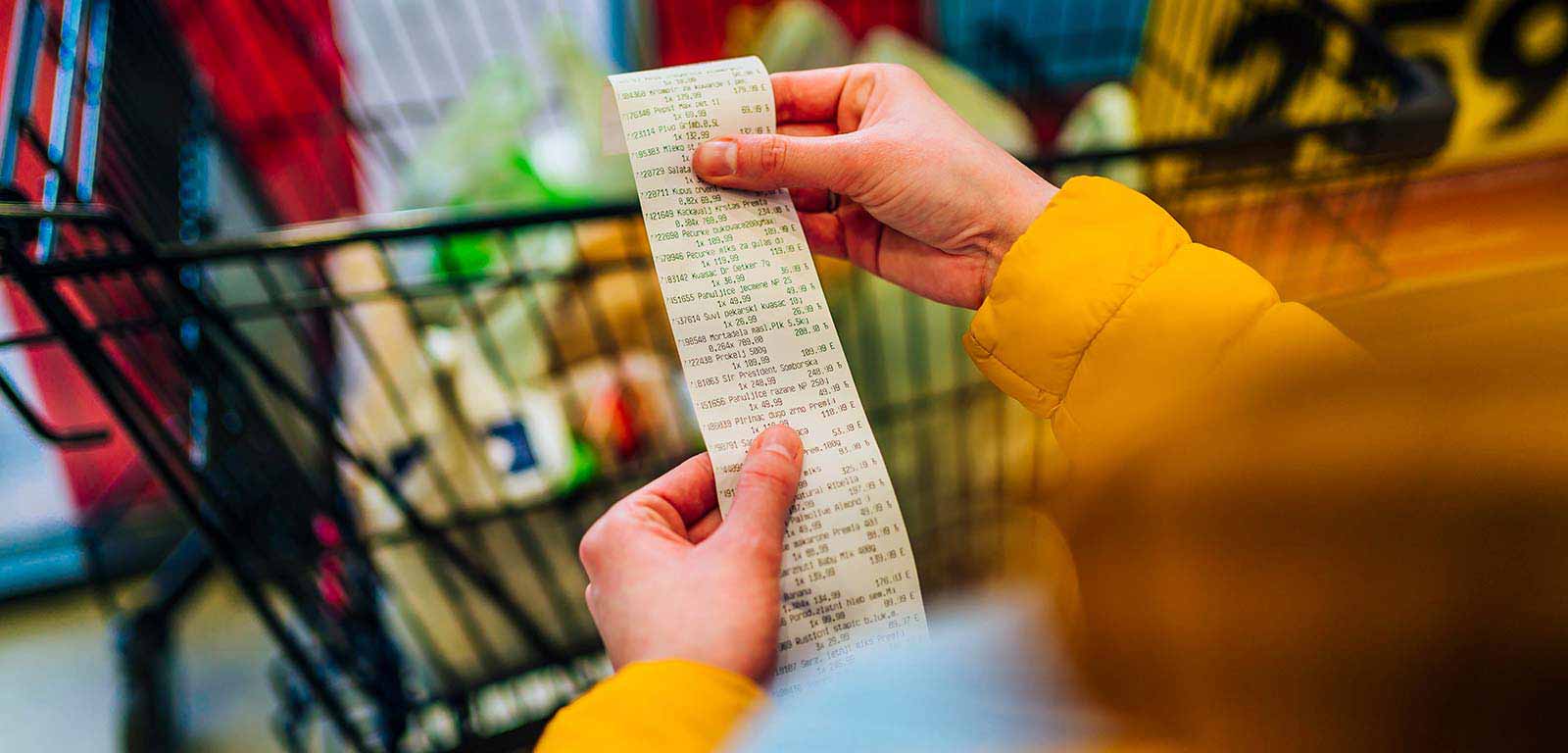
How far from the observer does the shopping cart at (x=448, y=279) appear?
0.80 m

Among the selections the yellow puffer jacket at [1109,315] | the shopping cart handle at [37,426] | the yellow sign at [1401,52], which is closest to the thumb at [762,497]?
the yellow puffer jacket at [1109,315]

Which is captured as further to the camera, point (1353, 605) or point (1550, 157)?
point (1550, 157)

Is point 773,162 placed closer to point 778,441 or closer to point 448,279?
point 778,441

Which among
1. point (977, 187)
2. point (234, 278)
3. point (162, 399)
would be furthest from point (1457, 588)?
point (234, 278)

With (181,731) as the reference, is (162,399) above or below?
above

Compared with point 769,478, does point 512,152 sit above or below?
above

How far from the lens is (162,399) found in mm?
971

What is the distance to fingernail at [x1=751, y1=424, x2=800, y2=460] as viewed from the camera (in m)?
0.52

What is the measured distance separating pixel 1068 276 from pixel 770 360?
22 centimetres

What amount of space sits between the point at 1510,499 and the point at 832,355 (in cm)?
38

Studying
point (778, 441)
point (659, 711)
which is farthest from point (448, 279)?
point (659, 711)

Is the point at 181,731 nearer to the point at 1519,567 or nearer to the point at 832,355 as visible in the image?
the point at 832,355

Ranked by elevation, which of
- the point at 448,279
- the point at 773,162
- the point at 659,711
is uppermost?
the point at 773,162

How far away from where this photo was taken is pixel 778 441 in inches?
20.6
